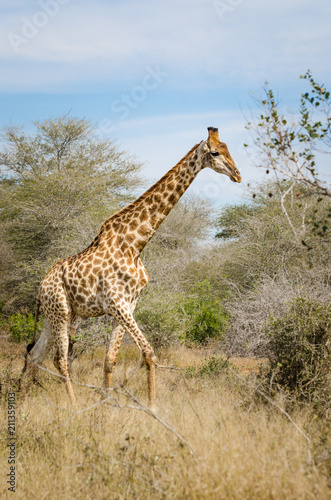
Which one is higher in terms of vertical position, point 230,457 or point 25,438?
point 230,457

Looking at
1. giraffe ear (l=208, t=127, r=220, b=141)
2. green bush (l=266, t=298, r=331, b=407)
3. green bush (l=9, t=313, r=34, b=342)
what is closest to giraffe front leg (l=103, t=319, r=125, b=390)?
green bush (l=266, t=298, r=331, b=407)

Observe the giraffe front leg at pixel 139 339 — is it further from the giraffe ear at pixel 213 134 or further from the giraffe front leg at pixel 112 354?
the giraffe ear at pixel 213 134

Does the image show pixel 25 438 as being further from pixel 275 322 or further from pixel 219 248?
pixel 219 248

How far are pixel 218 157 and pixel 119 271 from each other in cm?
180

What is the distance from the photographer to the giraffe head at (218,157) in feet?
20.1

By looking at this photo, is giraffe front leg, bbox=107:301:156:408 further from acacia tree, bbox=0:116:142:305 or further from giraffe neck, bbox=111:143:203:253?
acacia tree, bbox=0:116:142:305

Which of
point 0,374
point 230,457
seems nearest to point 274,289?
point 0,374

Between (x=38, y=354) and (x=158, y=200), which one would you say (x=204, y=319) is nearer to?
(x=38, y=354)

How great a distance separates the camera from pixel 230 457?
11.8 feet

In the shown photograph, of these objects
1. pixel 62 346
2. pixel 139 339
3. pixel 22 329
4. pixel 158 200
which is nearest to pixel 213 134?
pixel 158 200

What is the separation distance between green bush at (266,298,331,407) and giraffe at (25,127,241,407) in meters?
1.59

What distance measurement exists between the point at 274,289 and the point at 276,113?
6565 millimetres

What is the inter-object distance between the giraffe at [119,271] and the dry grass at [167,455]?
73cm

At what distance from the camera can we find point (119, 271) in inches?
248
